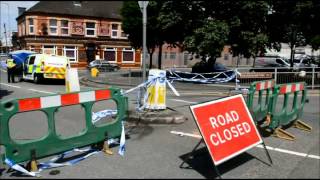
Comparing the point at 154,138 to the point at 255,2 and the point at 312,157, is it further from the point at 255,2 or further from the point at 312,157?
the point at 255,2

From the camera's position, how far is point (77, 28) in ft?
147

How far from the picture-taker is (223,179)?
5.04 meters

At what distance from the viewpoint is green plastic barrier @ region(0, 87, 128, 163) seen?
16.5ft

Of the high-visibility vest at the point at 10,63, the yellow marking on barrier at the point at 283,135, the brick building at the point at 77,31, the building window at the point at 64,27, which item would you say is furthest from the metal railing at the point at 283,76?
the building window at the point at 64,27

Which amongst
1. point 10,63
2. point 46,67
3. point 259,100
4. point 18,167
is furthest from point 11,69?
point 18,167

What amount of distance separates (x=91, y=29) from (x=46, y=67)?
2448 centimetres

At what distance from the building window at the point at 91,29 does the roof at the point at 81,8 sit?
1.38 meters

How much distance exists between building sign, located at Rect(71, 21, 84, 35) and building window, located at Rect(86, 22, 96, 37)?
0.73 meters

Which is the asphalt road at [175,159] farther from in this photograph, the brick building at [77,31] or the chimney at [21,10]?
the chimney at [21,10]

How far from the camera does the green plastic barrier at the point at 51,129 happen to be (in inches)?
198

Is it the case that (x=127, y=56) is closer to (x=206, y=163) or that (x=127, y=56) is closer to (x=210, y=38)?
(x=210, y=38)

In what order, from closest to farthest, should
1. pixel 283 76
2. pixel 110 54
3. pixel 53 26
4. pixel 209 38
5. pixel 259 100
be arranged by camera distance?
pixel 259 100
pixel 283 76
pixel 209 38
pixel 53 26
pixel 110 54

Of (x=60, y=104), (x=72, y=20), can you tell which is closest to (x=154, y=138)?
(x=60, y=104)

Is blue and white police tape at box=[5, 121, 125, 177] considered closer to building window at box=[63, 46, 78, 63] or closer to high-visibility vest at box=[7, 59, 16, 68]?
high-visibility vest at box=[7, 59, 16, 68]
